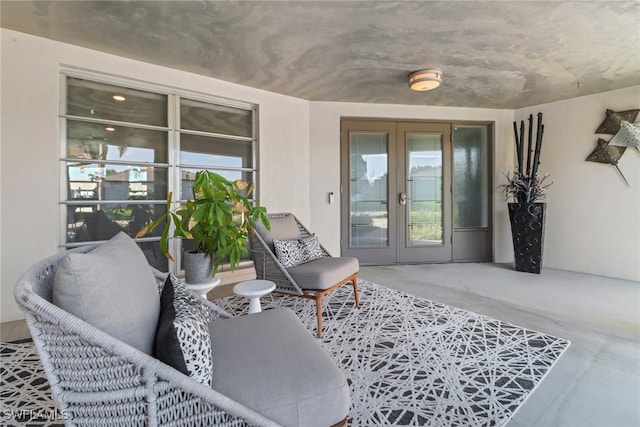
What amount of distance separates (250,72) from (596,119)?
456cm

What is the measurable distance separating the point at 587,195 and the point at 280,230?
14.0 feet

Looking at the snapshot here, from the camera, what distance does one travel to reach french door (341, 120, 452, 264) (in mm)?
4559

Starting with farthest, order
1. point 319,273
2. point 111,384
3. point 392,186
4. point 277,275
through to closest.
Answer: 1. point 392,186
2. point 277,275
3. point 319,273
4. point 111,384

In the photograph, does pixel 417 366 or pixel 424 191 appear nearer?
pixel 417 366

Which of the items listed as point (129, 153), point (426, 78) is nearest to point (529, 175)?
point (426, 78)

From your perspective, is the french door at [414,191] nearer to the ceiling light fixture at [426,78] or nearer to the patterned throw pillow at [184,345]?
the ceiling light fixture at [426,78]

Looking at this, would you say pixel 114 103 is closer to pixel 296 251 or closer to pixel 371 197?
pixel 296 251

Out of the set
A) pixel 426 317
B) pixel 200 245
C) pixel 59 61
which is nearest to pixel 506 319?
pixel 426 317

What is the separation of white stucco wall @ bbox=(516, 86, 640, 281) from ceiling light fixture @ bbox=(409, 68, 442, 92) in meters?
2.26

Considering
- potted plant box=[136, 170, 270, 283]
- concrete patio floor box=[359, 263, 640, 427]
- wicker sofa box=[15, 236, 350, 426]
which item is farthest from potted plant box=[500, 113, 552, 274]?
wicker sofa box=[15, 236, 350, 426]

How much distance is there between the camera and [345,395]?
0.95 metres

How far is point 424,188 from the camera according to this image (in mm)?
4668

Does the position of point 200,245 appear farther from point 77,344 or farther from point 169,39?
point 169,39

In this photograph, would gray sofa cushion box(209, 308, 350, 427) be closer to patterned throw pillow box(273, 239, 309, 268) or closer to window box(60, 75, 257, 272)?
patterned throw pillow box(273, 239, 309, 268)
